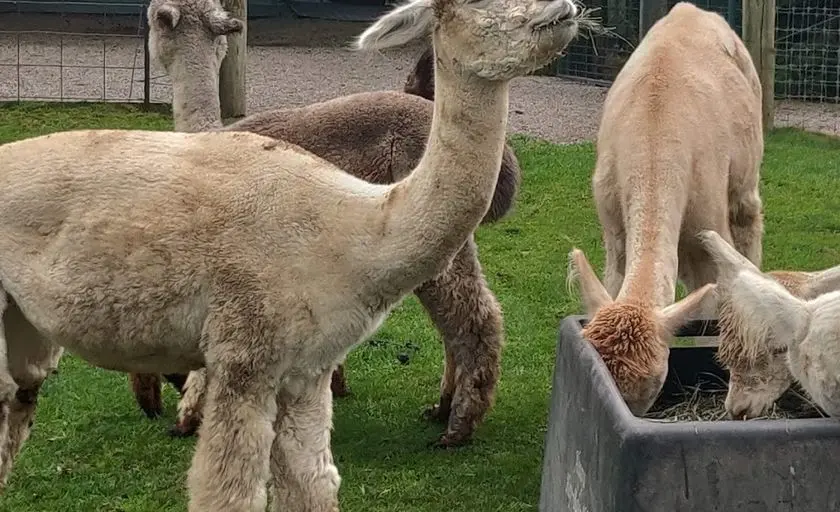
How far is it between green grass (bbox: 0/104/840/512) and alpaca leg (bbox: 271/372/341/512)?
1.11 m

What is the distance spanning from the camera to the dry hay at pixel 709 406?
148 inches

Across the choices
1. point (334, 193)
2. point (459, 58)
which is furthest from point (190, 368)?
point (459, 58)

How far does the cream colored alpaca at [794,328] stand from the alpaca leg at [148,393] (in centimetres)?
302

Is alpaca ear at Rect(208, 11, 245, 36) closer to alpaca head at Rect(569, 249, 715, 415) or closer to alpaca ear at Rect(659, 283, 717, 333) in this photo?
alpaca head at Rect(569, 249, 715, 415)

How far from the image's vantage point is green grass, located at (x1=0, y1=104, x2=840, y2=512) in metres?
4.87

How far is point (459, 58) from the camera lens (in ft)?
9.79

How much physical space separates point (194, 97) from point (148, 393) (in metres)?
1.35

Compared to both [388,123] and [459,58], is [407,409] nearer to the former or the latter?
[388,123]

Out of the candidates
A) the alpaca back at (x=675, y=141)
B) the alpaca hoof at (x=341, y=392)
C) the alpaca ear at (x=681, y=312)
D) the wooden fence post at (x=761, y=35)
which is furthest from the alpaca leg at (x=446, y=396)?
the wooden fence post at (x=761, y=35)

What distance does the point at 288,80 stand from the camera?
49.7 feet

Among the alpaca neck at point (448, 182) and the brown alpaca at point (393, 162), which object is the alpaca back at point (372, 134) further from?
the alpaca neck at point (448, 182)

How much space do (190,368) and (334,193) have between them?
0.73m

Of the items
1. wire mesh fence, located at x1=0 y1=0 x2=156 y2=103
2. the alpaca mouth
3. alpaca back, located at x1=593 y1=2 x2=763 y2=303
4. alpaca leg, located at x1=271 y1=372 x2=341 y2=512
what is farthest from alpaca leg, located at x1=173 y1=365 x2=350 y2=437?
wire mesh fence, located at x1=0 y1=0 x2=156 y2=103

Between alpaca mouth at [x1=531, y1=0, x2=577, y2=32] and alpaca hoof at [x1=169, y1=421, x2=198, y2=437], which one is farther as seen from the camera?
alpaca hoof at [x1=169, y1=421, x2=198, y2=437]
